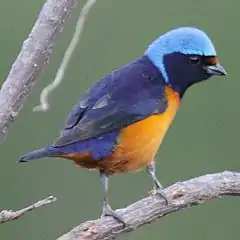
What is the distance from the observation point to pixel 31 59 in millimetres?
2680

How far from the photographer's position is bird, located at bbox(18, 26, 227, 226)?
3029 millimetres

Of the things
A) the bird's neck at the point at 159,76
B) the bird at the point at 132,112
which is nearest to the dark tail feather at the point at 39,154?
the bird at the point at 132,112

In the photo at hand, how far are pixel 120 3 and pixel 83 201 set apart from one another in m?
0.96

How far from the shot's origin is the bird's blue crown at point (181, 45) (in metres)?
3.15

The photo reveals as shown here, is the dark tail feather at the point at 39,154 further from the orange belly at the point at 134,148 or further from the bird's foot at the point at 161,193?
the bird's foot at the point at 161,193

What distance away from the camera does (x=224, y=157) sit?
205 inches

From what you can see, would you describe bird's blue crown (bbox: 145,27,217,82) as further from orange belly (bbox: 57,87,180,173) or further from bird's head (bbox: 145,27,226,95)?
orange belly (bbox: 57,87,180,173)

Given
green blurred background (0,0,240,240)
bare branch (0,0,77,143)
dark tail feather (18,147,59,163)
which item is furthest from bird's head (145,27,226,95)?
green blurred background (0,0,240,240)

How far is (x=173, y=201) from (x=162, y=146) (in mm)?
2408

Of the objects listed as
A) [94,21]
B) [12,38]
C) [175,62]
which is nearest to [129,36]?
[94,21]

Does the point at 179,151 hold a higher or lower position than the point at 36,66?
lower

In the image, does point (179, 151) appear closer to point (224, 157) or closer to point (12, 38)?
point (224, 157)

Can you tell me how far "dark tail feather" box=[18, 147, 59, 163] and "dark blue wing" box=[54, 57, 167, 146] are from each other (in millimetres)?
21

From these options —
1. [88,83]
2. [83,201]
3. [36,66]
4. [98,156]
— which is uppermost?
[36,66]
